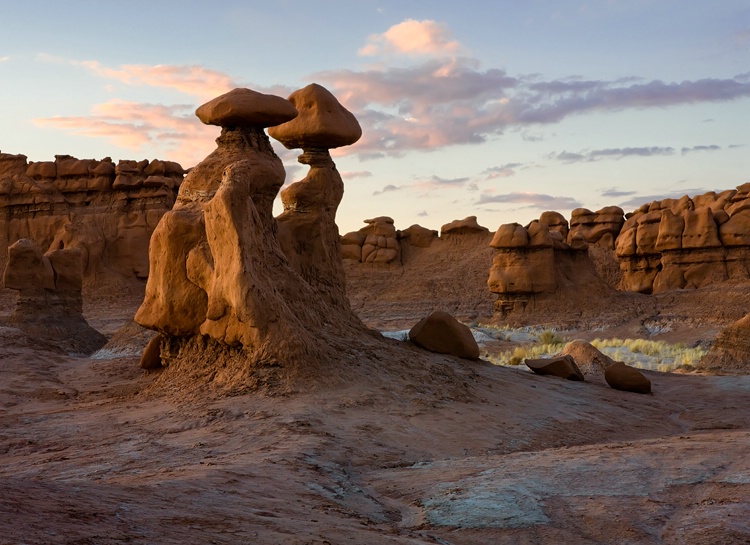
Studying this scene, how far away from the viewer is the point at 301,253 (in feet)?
42.3

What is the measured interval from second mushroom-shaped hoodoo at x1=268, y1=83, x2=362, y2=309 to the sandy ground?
1532mm

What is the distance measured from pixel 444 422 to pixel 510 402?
6.42 feet

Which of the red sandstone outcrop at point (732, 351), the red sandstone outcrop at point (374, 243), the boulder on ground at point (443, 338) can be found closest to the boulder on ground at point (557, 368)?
the boulder on ground at point (443, 338)

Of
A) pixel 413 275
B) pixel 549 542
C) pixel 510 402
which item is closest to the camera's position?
pixel 549 542

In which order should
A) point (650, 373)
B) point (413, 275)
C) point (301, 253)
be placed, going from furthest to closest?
1. point (413, 275)
2. point (650, 373)
3. point (301, 253)

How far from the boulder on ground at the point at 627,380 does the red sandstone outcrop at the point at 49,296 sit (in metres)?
11.8

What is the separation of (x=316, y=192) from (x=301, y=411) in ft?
18.1

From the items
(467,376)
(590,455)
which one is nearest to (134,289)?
(467,376)

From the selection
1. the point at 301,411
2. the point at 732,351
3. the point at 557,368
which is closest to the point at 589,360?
the point at 557,368

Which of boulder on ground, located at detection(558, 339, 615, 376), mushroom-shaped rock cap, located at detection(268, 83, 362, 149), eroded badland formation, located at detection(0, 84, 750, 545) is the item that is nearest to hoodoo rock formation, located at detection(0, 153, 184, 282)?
eroded badland formation, located at detection(0, 84, 750, 545)

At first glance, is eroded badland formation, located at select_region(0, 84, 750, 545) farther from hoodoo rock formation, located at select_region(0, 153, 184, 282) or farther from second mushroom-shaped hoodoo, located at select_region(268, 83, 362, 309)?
hoodoo rock formation, located at select_region(0, 153, 184, 282)

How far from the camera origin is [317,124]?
13.0 meters

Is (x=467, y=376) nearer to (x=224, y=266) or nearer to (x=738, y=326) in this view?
(x=224, y=266)

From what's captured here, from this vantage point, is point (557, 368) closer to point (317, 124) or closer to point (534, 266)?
point (317, 124)
